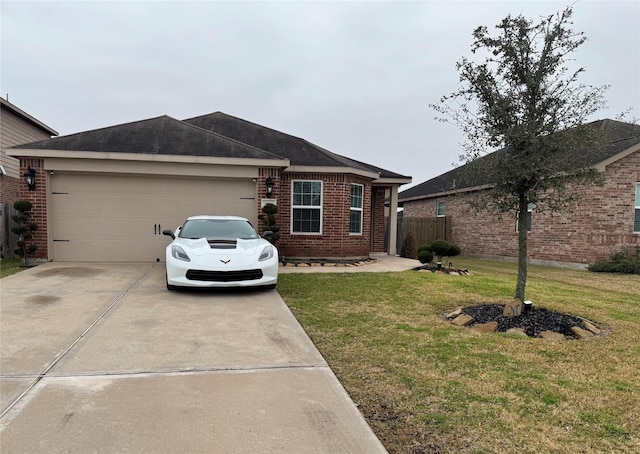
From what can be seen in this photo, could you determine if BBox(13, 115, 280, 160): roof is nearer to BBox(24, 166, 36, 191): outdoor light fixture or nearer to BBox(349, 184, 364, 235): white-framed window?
BBox(24, 166, 36, 191): outdoor light fixture

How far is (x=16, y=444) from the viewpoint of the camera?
225 centimetres

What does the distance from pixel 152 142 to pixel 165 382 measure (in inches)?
336

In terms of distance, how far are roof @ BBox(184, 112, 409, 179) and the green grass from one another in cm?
709

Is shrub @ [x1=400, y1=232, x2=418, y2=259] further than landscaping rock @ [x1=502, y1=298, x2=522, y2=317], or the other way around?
shrub @ [x1=400, y1=232, x2=418, y2=259]

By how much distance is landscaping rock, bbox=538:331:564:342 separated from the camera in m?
4.50

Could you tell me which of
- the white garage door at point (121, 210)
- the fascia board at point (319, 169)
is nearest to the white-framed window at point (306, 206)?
the fascia board at point (319, 169)

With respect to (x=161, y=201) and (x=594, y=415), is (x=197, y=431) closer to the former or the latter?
(x=594, y=415)

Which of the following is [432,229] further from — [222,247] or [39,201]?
[39,201]

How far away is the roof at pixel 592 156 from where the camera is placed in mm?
5109

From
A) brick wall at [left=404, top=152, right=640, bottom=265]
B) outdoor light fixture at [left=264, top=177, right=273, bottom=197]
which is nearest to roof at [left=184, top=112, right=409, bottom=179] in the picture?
outdoor light fixture at [left=264, top=177, right=273, bottom=197]

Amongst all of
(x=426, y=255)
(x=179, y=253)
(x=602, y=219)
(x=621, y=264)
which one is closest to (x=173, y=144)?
(x=179, y=253)

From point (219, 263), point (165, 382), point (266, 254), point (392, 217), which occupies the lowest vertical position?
point (165, 382)

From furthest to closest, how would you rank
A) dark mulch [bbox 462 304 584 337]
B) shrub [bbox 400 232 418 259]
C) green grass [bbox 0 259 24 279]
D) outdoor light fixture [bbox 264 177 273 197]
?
shrub [bbox 400 232 418 259]
outdoor light fixture [bbox 264 177 273 197]
green grass [bbox 0 259 24 279]
dark mulch [bbox 462 304 584 337]

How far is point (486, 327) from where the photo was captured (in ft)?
16.2
